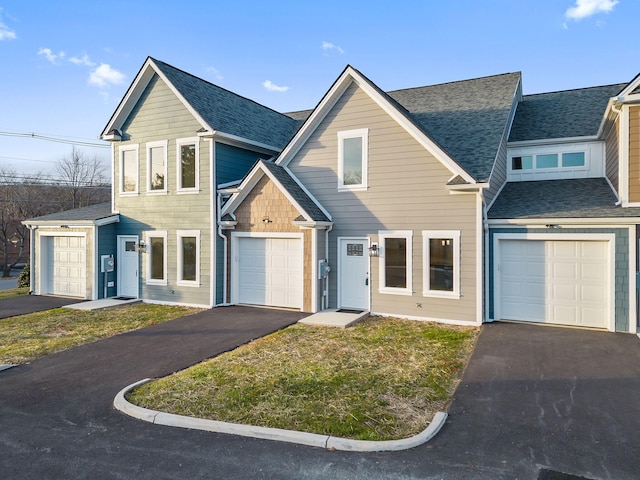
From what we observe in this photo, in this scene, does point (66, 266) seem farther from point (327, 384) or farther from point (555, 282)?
point (555, 282)

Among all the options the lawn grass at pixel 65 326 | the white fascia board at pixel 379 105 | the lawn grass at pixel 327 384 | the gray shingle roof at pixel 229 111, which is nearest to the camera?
the lawn grass at pixel 327 384

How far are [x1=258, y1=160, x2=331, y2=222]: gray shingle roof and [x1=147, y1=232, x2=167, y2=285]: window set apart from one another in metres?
4.76

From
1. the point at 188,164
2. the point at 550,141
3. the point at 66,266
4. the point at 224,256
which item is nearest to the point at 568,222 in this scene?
the point at 550,141

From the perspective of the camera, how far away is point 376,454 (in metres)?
4.67

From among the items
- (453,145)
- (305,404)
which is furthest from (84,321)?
(453,145)

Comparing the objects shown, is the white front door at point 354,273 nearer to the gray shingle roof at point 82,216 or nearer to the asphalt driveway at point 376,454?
the asphalt driveway at point 376,454

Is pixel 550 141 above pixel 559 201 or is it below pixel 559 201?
above

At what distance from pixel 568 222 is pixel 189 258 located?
1139 cm

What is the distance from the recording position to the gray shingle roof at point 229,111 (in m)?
14.3

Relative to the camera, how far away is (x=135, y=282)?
15.4 m

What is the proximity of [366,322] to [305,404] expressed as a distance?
19.2 ft

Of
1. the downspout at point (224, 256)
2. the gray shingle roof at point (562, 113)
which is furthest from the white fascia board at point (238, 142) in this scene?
the gray shingle roof at point (562, 113)

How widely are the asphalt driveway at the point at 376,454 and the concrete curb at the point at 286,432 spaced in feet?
0.32

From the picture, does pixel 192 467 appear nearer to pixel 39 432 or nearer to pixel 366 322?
pixel 39 432
